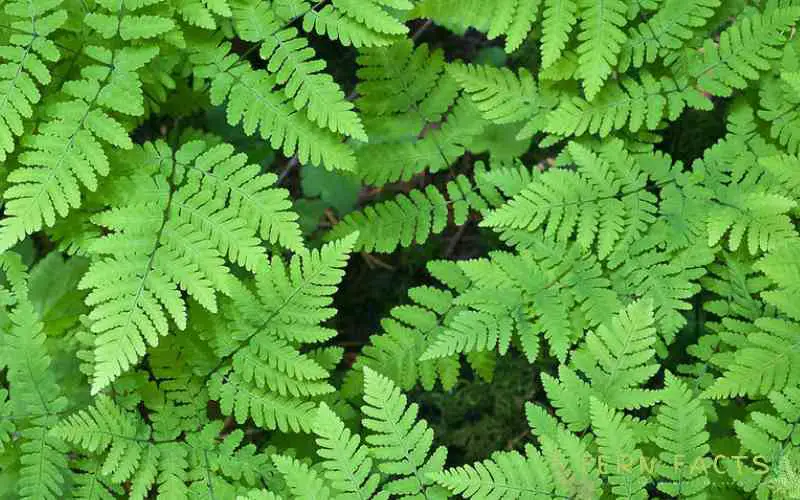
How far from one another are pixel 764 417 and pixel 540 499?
2.86ft

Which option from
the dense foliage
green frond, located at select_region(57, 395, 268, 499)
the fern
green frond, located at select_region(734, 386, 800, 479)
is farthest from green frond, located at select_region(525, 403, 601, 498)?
green frond, located at select_region(57, 395, 268, 499)

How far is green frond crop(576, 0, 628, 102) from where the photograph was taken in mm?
3186

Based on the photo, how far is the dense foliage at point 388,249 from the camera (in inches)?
113

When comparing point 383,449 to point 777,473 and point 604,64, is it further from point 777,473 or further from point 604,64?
point 604,64

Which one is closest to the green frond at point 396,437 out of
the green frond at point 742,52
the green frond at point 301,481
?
the green frond at point 301,481

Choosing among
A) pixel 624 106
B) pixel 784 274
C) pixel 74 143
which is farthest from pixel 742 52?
pixel 74 143

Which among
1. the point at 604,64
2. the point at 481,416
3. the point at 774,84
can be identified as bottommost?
the point at 481,416


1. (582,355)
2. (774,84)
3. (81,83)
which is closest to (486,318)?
(582,355)

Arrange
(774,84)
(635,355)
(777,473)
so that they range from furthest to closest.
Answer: (774,84) < (635,355) < (777,473)

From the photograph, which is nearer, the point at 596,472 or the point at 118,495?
the point at 596,472

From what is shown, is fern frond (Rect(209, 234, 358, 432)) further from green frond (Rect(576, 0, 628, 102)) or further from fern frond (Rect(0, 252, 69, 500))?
green frond (Rect(576, 0, 628, 102))

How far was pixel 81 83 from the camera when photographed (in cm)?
301

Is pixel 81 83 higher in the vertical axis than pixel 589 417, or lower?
higher

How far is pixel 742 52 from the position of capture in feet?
11.0
